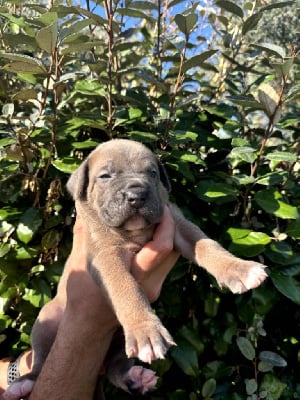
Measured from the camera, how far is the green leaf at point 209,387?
2484mm

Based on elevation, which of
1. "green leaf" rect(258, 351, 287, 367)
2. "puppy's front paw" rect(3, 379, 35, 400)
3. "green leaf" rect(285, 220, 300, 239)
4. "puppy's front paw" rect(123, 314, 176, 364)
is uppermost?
"green leaf" rect(285, 220, 300, 239)

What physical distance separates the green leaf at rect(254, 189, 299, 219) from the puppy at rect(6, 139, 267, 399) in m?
0.29

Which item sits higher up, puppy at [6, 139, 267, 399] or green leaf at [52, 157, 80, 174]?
green leaf at [52, 157, 80, 174]

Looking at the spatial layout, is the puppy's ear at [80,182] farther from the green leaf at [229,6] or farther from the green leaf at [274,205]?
the green leaf at [229,6]

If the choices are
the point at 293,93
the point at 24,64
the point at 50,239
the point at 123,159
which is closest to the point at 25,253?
the point at 50,239

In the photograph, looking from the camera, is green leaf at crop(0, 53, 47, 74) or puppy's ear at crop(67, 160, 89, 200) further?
puppy's ear at crop(67, 160, 89, 200)

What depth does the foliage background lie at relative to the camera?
241cm

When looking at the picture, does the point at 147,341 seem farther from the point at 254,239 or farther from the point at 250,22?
the point at 250,22

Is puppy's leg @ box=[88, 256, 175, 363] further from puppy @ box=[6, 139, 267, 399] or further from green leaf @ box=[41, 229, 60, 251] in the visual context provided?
green leaf @ box=[41, 229, 60, 251]

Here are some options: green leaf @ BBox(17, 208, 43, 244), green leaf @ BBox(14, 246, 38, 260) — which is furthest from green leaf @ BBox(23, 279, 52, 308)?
green leaf @ BBox(17, 208, 43, 244)

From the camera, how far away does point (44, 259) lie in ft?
8.97

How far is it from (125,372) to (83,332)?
0.30 meters

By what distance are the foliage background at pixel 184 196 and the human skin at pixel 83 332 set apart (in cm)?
25

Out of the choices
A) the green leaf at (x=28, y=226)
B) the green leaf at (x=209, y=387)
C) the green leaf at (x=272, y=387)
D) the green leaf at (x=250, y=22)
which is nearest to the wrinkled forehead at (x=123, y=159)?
the green leaf at (x=28, y=226)
